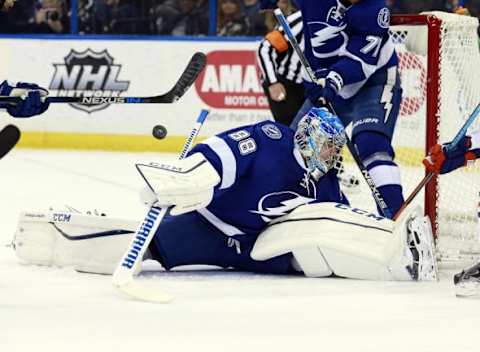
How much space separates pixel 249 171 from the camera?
389 cm

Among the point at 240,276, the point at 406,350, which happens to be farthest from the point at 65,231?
the point at 406,350

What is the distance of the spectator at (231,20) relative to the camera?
316 inches

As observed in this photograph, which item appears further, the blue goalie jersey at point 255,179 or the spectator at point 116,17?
the spectator at point 116,17

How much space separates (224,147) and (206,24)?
174 inches

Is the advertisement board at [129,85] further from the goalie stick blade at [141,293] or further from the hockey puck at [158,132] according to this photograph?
the goalie stick blade at [141,293]

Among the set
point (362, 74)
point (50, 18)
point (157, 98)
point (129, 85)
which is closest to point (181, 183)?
point (157, 98)

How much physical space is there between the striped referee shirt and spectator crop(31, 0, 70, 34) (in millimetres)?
2656

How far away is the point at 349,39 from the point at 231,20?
3.44 m

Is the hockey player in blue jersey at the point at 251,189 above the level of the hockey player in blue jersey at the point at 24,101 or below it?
below

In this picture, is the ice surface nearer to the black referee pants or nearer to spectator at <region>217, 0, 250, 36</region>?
the black referee pants

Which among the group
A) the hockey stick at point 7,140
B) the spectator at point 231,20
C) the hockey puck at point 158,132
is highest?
the hockey stick at point 7,140

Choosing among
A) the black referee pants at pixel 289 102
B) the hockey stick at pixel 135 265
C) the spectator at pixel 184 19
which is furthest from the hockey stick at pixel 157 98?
the spectator at pixel 184 19

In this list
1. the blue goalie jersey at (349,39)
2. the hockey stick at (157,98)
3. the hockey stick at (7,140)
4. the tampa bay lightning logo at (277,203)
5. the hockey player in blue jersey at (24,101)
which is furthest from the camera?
the blue goalie jersey at (349,39)

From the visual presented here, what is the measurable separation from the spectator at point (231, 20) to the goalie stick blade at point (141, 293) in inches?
182
